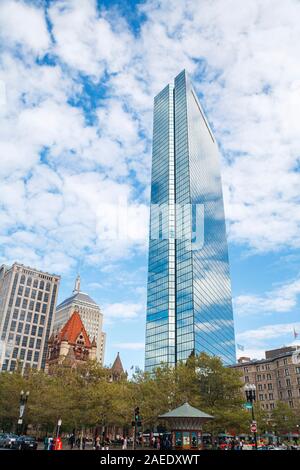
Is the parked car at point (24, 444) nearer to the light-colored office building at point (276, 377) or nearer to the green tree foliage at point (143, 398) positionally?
the green tree foliage at point (143, 398)

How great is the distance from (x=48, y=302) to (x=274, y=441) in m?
110

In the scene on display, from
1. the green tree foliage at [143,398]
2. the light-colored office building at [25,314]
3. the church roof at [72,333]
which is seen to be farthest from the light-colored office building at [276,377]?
the light-colored office building at [25,314]

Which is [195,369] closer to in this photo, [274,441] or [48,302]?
[274,441]

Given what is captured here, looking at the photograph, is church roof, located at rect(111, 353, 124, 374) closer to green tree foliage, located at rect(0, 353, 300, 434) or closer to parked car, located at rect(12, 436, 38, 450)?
green tree foliage, located at rect(0, 353, 300, 434)

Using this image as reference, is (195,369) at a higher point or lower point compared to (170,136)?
lower

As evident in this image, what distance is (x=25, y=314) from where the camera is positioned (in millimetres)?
158375

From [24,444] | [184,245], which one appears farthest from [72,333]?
[24,444]

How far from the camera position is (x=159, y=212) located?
410ft

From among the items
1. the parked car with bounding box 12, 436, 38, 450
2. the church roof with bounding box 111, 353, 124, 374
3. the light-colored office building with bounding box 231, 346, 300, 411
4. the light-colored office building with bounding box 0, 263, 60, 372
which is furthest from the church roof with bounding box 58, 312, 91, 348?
the parked car with bounding box 12, 436, 38, 450

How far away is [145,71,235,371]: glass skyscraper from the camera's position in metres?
104

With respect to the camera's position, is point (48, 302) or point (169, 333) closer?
point (169, 333)

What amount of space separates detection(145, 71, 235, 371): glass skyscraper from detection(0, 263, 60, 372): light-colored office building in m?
62.4

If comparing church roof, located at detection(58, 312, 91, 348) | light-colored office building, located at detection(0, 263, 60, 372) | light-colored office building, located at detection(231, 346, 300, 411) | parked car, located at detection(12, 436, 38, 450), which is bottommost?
parked car, located at detection(12, 436, 38, 450)

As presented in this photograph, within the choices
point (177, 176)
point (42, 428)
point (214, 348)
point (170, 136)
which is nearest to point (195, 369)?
point (42, 428)
